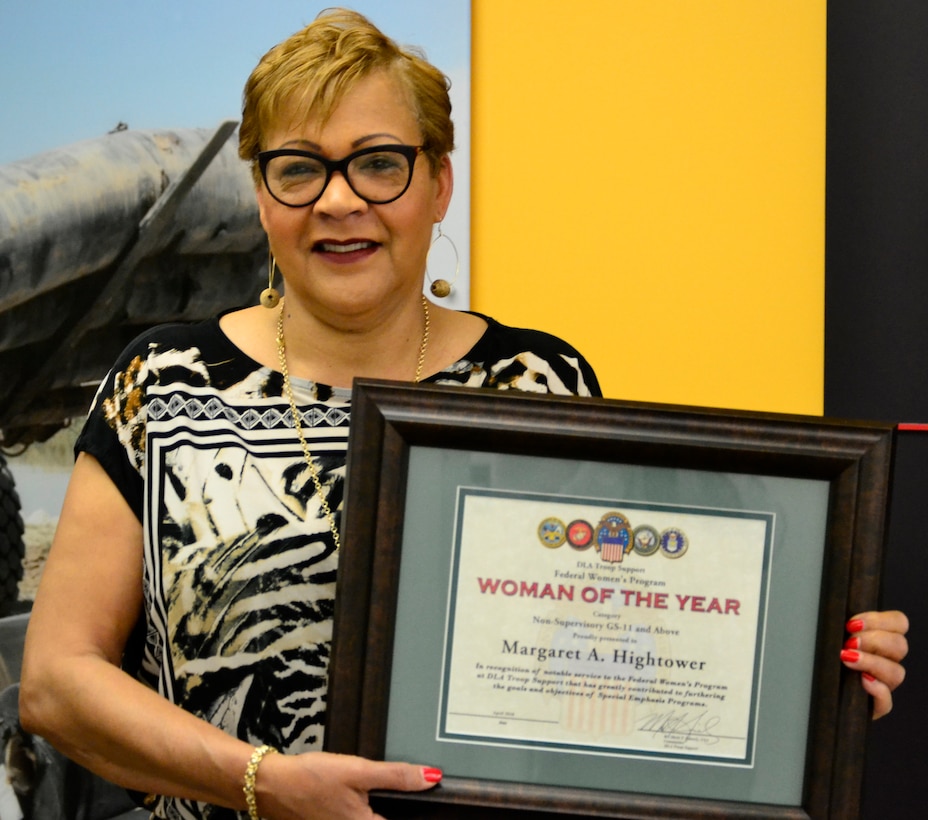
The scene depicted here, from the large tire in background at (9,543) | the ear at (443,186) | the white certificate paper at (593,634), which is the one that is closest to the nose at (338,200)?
the ear at (443,186)

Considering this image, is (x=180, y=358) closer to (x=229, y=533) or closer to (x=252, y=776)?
(x=229, y=533)

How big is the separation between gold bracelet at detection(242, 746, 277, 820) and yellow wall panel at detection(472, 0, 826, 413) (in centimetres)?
114

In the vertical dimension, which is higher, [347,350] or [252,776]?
[347,350]

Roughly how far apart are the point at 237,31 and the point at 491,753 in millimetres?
1436

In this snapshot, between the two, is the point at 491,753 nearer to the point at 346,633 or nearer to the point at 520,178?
the point at 346,633

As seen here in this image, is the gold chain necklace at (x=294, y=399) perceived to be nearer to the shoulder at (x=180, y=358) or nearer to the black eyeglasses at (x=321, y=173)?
the shoulder at (x=180, y=358)

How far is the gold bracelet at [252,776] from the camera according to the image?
3.25 ft

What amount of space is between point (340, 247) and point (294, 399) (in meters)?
0.19

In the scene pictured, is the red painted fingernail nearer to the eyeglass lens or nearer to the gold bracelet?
the gold bracelet

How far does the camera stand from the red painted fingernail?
3.11ft

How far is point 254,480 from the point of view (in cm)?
120

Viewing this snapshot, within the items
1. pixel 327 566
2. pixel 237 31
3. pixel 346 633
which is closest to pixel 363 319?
pixel 327 566

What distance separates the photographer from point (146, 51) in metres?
1.86

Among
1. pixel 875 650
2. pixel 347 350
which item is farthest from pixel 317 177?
pixel 875 650
